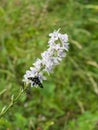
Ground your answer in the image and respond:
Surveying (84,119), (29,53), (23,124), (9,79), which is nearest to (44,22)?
(29,53)

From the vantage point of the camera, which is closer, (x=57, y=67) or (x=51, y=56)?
(x=51, y=56)

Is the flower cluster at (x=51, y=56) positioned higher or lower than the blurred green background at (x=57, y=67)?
lower

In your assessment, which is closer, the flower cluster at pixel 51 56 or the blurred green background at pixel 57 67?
the flower cluster at pixel 51 56

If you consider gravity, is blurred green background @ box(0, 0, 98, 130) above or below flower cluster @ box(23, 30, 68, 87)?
above

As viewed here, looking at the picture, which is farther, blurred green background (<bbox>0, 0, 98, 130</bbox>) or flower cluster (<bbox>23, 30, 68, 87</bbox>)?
blurred green background (<bbox>0, 0, 98, 130</bbox>)
